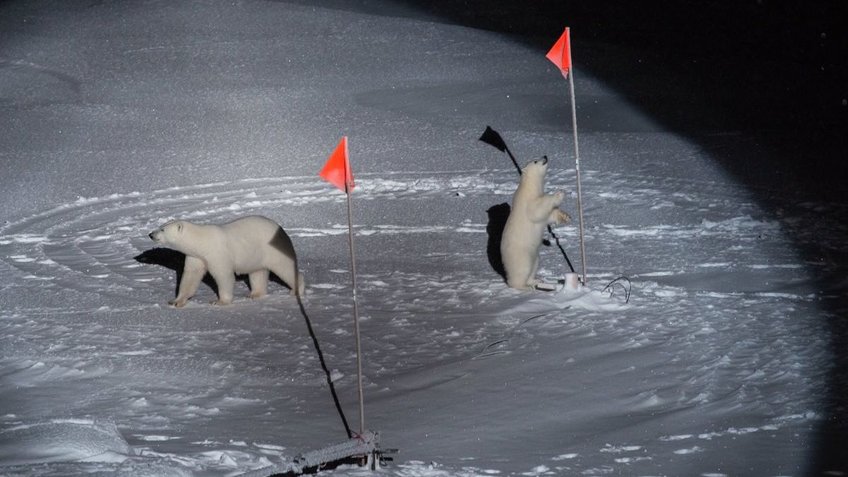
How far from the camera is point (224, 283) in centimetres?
671

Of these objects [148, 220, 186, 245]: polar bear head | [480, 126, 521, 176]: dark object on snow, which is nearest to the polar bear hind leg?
[148, 220, 186, 245]: polar bear head

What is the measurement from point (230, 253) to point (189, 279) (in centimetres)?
33

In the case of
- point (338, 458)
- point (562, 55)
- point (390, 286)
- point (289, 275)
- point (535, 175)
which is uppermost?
point (562, 55)

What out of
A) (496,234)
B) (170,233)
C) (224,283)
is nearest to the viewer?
(170,233)

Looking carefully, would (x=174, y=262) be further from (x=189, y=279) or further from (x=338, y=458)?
(x=338, y=458)

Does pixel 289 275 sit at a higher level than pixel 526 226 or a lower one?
lower

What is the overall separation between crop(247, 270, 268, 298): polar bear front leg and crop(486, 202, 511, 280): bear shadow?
1532mm

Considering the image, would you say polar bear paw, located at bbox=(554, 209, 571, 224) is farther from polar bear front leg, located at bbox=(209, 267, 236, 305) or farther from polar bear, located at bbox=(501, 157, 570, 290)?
polar bear front leg, located at bbox=(209, 267, 236, 305)

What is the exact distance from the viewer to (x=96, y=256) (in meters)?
7.96

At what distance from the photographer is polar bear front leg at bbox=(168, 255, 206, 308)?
6.68 metres

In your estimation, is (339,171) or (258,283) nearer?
(339,171)

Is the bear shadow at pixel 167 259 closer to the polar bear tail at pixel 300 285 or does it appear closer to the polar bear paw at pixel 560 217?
the polar bear tail at pixel 300 285

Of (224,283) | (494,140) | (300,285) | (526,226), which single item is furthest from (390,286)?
(494,140)

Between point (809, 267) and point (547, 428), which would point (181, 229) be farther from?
point (809, 267)
